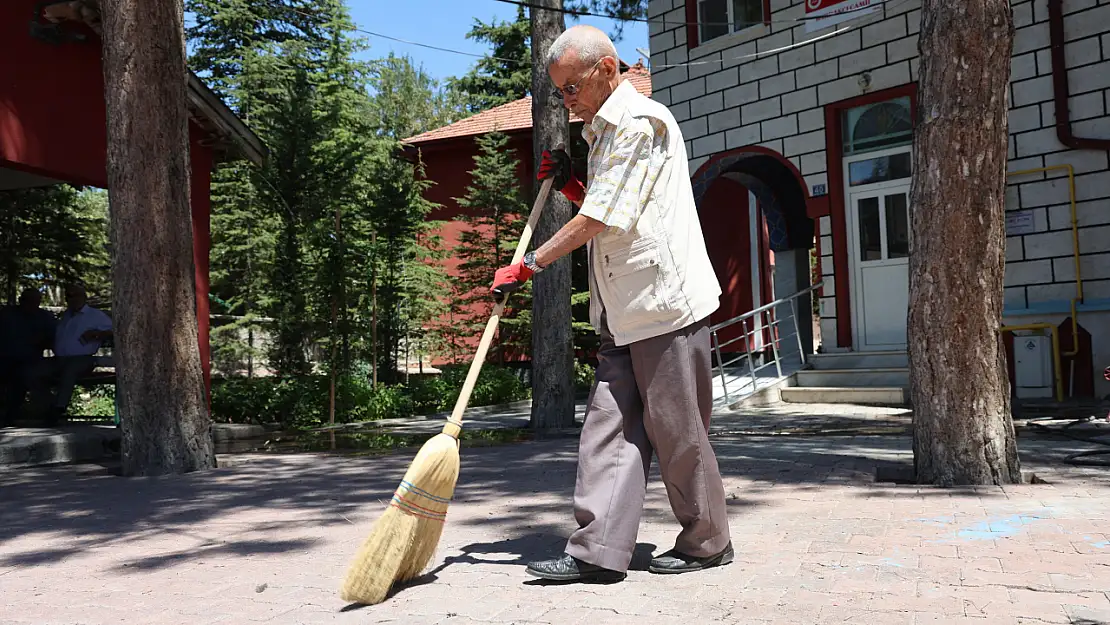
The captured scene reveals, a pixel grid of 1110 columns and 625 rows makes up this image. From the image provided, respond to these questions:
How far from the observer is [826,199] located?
41.1 feet

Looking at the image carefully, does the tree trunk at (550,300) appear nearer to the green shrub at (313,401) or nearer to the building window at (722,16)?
the green shrub at (313,401)

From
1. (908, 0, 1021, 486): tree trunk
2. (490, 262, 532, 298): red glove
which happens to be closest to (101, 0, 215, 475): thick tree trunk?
(490, 262, 532, 298): red glove

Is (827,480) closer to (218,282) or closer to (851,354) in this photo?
(851,354)

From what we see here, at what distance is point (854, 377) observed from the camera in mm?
11664

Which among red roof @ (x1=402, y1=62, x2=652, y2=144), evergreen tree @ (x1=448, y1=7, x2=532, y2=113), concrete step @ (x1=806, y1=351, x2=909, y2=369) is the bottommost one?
concrete step @ (x1=806, y1=351, x2=909, y2=369)

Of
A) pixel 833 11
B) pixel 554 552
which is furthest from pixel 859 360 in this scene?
pixel 554 552

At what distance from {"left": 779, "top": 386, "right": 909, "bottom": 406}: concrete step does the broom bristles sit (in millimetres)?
8460

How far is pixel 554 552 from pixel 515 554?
0.52 ft

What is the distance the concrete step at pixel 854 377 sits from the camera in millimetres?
11289

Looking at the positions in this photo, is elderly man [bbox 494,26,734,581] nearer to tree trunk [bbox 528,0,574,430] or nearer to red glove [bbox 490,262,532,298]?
red glove [bbox 490,262,532,298]

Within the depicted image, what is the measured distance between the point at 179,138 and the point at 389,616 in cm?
541

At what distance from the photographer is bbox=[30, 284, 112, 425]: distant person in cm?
1016

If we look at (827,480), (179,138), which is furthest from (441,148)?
(827,480)

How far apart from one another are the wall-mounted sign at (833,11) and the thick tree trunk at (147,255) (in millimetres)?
8564
